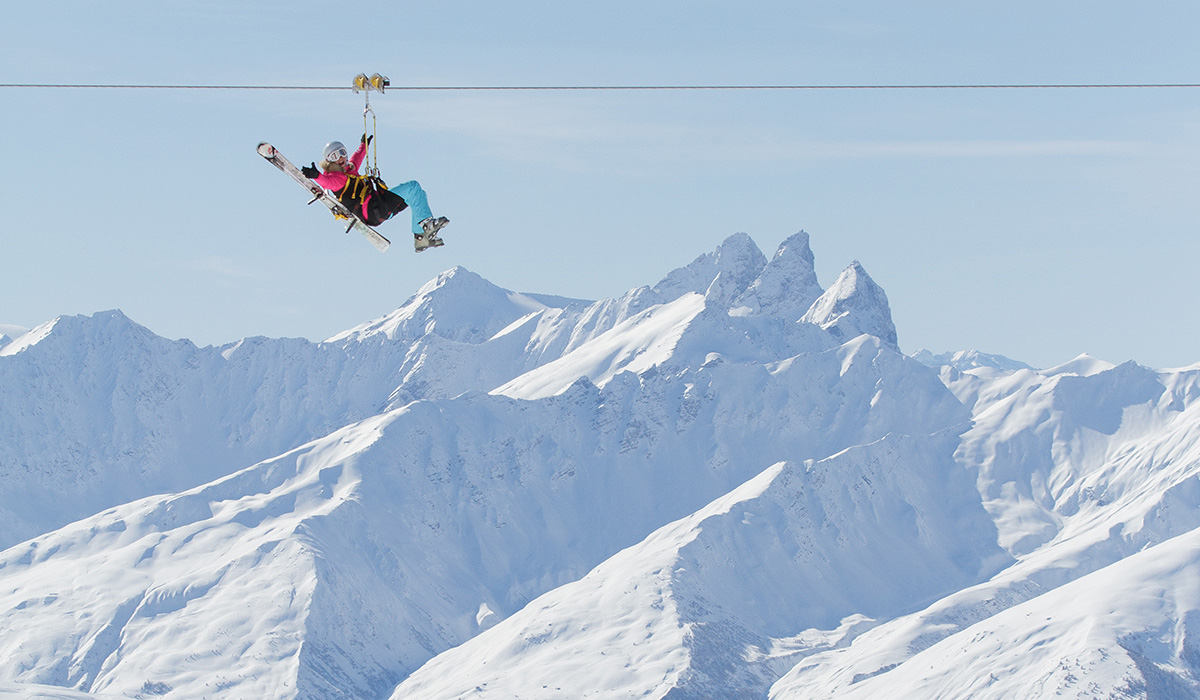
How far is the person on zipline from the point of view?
4675cm

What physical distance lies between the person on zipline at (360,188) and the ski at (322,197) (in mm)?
168

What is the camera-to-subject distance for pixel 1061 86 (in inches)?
1823

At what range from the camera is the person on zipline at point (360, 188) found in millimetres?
46750

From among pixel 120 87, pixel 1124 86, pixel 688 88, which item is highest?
pixel 120 87

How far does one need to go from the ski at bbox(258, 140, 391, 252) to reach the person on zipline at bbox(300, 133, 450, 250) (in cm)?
17

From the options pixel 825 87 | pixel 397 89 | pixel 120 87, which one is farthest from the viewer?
pixel 825 87

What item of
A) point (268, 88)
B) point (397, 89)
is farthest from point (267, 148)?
point (397, 89)

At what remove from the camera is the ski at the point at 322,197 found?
4503cm

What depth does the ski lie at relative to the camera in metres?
45.0

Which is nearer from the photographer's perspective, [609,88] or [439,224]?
[609,88]

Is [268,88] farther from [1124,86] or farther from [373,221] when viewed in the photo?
[1124,86]

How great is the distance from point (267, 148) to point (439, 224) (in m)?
6.33

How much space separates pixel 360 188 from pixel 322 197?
1125 millimetres

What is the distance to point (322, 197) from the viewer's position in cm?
4656
